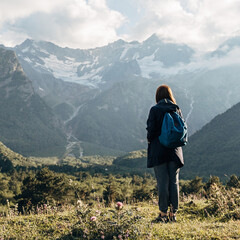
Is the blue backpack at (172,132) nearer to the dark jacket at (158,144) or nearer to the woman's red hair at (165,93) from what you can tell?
A: the dark jacket at (158,144)

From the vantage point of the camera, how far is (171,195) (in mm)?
7016

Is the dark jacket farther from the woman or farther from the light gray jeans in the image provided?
the light gray jeans

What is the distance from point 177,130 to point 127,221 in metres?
2.87

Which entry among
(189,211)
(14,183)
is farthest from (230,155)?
(189,211)

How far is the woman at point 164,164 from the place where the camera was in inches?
271

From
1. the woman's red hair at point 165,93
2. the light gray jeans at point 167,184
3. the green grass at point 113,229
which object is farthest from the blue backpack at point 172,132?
the green grass at point 113,229

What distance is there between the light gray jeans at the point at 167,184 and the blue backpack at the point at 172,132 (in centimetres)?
68

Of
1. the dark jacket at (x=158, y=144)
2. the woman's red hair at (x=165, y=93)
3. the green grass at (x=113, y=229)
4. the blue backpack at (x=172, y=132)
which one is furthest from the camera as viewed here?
the woman's red hair at (x=165, y=93)

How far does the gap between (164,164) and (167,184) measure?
62 cm

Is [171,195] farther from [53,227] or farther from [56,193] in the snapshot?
[56,193]

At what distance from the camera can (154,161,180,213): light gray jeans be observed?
692 cm

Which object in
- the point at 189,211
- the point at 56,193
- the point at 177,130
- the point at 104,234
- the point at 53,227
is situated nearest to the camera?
the point at 104,234

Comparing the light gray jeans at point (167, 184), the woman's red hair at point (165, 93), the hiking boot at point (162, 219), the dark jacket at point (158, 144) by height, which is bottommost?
the hiking boot at point (162, 219)

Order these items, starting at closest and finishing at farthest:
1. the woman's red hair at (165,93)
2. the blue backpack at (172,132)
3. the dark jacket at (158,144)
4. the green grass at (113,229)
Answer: the green grass at (113,229), the blue backpack at (172,132), the dark jacket at (158,144), the woman's red hair at (165,93)
